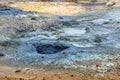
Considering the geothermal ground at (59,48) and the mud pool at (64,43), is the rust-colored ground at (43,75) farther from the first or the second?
the mud pool at (64,43)

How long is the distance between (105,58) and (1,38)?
353cm

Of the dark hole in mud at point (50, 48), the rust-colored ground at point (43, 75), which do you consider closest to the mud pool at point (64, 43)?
the dark hole in mud at point (50, 48)

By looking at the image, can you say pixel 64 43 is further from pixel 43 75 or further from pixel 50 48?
pixel 43 75

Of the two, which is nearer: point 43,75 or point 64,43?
point 43,75

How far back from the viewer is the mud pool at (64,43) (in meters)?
8.02

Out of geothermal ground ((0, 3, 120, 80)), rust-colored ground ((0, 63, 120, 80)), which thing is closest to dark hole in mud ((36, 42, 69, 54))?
geothermal ground ((0, 3, 120, 80))

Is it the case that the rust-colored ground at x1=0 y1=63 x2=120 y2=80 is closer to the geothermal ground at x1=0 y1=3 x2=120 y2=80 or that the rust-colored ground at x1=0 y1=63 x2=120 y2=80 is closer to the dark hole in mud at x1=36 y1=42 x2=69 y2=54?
the geothermal ground at x1=0 y1=3 x2=120 y2=80

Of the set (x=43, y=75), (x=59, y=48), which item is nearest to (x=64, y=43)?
(x=59, y=48)

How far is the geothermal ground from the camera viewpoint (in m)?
7.13

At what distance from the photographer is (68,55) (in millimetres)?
8445

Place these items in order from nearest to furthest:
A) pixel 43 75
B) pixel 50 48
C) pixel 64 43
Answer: pixel 43 75 → pixel 50 48 → pixel 64 43

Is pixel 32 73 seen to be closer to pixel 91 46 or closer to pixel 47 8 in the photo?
pixel 91 46

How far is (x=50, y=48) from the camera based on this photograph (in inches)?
364

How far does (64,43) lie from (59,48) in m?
0.38
